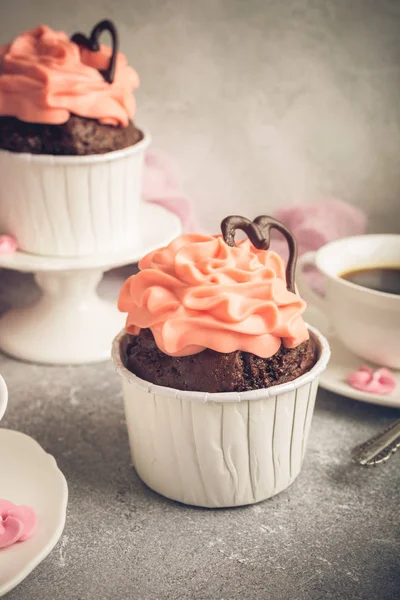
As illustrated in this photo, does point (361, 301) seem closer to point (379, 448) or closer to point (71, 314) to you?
point (379, 448)

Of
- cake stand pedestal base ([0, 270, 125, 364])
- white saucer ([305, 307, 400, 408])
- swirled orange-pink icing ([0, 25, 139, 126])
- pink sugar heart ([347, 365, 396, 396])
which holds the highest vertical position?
swirled orange-pink icing ([0, 25, 139, 126])

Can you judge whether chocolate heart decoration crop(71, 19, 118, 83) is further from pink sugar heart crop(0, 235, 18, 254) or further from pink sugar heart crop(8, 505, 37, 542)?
pink sugar heart crop(8, 505, 37, 542)

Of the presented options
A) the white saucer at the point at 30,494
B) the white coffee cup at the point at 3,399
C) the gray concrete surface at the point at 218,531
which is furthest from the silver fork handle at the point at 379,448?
the white coffee cup at the point at 3,399

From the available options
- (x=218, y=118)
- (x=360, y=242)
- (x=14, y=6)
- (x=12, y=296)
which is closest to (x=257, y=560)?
(x=360, y=242)

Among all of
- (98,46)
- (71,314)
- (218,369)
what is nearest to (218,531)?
(218,369)

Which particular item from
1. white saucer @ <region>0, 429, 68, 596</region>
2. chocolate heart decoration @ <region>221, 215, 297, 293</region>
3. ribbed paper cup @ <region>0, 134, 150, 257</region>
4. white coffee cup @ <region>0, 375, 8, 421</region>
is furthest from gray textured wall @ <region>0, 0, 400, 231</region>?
white coffee cup @ <region>0, 375, 8, 421</region>

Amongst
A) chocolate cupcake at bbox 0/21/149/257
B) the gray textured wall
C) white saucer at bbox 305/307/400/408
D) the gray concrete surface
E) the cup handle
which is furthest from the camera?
the gray textured wall

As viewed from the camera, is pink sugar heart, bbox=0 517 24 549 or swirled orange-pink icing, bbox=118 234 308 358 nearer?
pink sugar heart, bbox=0 517 24 549
